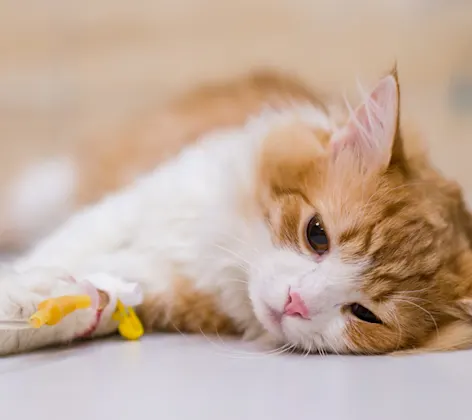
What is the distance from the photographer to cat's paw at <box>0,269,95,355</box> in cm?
112

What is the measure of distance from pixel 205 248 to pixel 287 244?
0.24 m

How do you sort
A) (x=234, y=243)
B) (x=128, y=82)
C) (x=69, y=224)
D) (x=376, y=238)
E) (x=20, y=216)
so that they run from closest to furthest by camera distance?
(x=376, y=238), (x=234, y=243), (x=69, y=224), (x=20, y=216), (x=128, y=82)

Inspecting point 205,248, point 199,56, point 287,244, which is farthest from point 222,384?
point 199,56

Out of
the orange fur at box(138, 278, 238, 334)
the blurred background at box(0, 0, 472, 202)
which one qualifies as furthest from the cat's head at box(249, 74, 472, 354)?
the blurred background at box(0, 0, 472, 202)

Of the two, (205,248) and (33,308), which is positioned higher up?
(205,248)

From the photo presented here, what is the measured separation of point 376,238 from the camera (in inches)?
48.4

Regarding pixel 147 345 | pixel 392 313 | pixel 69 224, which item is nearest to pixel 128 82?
pixel 69 224

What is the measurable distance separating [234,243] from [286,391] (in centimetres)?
46

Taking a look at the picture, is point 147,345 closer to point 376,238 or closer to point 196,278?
point 196,278

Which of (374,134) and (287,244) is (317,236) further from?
(374,134)

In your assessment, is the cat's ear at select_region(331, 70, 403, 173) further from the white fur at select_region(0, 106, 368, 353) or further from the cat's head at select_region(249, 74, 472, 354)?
the white fur at select_region(0, 106, 368, 353)

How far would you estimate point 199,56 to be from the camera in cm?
237

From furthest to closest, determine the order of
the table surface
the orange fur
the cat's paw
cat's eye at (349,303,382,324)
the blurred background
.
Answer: the blurred background < the orange fur < cat's eye at (349,303,382,324) < the cat's paw < the table surface

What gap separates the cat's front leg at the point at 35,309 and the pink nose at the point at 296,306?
365 millimetres
